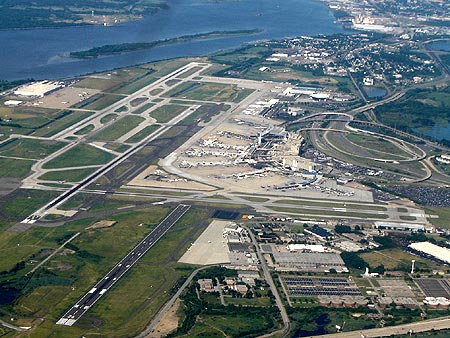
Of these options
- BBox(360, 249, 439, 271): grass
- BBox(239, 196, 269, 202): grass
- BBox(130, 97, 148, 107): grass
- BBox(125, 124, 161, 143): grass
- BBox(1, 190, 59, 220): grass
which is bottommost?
BBox(360, 249, 439, 271): grass

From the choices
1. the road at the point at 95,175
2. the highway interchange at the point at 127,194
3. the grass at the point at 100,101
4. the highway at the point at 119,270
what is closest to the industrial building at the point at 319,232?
the highway interchange at the point at 127,194

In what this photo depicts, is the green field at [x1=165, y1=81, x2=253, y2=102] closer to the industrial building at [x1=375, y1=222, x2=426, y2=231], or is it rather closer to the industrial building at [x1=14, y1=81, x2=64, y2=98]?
the industrial building at [x1=14, y1=81, x2=64, y2=98]

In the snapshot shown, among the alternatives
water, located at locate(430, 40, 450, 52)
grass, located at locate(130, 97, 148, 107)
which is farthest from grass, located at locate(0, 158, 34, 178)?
water, located at locate(430, 40, 450, 52)

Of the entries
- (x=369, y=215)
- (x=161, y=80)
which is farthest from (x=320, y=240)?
(x=161, y=80)

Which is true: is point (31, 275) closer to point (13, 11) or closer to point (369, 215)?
point (369, 215)

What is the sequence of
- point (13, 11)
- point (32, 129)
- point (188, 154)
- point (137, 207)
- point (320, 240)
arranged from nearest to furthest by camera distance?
point (320, 240), point (137, 207), point (188, 154), point (32, 129), point (13, 11)

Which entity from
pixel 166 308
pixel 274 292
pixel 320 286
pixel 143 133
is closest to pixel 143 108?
pixel 143 133
